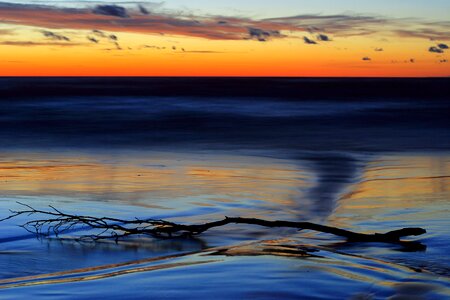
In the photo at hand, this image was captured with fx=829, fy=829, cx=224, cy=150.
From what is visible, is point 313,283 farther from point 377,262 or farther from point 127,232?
point 127,232

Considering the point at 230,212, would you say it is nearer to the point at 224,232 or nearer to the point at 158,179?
the point at 224,232

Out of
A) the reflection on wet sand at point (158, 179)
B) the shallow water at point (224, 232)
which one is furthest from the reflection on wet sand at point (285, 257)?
the reflection on wet sand at point (158, 179)

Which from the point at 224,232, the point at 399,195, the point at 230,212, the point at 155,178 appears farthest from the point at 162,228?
the point at 155,178

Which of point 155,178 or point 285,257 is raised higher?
point 155,178

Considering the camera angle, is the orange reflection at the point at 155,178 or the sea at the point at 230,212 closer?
the sea at the point at 230,212

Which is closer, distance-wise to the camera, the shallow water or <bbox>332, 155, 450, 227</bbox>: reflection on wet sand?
the shallow water

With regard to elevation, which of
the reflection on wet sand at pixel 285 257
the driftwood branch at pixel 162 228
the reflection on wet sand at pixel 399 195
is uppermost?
the reflection on wet sand at pixel 399 195

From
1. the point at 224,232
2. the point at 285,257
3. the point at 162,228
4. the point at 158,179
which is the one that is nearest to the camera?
the point at 285,257

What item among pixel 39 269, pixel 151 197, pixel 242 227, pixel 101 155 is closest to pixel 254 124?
pixel 101 155

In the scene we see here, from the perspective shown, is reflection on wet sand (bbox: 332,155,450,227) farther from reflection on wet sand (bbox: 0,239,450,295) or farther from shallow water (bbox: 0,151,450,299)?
reflection on wet sand (bbox: 0,239,450,295)

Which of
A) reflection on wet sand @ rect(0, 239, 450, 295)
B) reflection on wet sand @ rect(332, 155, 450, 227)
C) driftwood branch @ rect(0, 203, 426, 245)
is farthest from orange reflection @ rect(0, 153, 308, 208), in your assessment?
reflection on wet sand @ rect(0, 239, 450, 295)

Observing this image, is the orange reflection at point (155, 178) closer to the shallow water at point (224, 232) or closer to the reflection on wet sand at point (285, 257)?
the shallow water at point (224, 232)

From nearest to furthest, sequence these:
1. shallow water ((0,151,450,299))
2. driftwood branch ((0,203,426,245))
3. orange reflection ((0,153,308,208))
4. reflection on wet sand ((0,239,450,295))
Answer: shallow water ((0,151,450,299)) → reflection on wet sand ((0,239,450,295)) → driftwood branch ((0,203,426,245)) → orange reflection ((0,153,308,208))

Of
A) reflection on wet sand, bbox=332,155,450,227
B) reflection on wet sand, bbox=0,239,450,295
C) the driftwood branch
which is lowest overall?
reflection on wet sand, bbox=0,239,450,295
